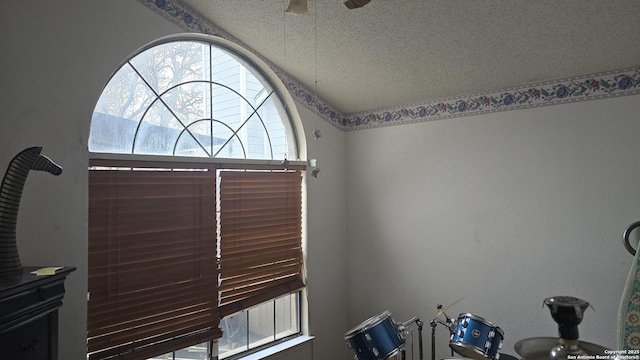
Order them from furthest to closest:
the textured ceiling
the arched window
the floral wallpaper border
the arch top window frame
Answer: the floral wallpaper border < the arch top window frame < the arched window < the textured ceiling

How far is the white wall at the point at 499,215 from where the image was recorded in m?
2.43

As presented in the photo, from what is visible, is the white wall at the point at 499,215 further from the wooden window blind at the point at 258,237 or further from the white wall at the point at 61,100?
the white wall at the point at 61,100

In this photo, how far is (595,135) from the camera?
8.13ft

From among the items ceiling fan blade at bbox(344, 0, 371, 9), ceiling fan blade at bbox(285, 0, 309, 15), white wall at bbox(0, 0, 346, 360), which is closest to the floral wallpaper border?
white wall at bbox(0, 0, 346, 360)

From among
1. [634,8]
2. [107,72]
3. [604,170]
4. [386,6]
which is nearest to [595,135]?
[604,170]

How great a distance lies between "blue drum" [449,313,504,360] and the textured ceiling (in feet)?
5.06

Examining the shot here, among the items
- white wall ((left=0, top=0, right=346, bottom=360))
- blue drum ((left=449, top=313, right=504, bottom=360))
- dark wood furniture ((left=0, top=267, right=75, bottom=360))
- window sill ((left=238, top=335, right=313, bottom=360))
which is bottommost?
window sill ((left=238, top=335, right=313, bottom=360))

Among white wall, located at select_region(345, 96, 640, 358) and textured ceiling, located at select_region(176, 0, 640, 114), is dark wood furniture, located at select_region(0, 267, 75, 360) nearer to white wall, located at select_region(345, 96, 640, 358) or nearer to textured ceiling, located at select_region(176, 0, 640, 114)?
textured ceiling, located at select_region(176, 0, 640, 114)

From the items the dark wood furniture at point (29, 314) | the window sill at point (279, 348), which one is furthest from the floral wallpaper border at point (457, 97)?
the window sill at point (279, 348)

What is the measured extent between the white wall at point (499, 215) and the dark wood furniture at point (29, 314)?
2340 mm

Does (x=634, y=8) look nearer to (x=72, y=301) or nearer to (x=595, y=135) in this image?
A: (x=595, y=135)

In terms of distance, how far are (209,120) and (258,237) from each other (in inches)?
34.8

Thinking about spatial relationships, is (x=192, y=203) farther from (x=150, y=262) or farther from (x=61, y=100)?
(x=61, y=100)

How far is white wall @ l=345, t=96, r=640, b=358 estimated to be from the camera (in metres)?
2.43
